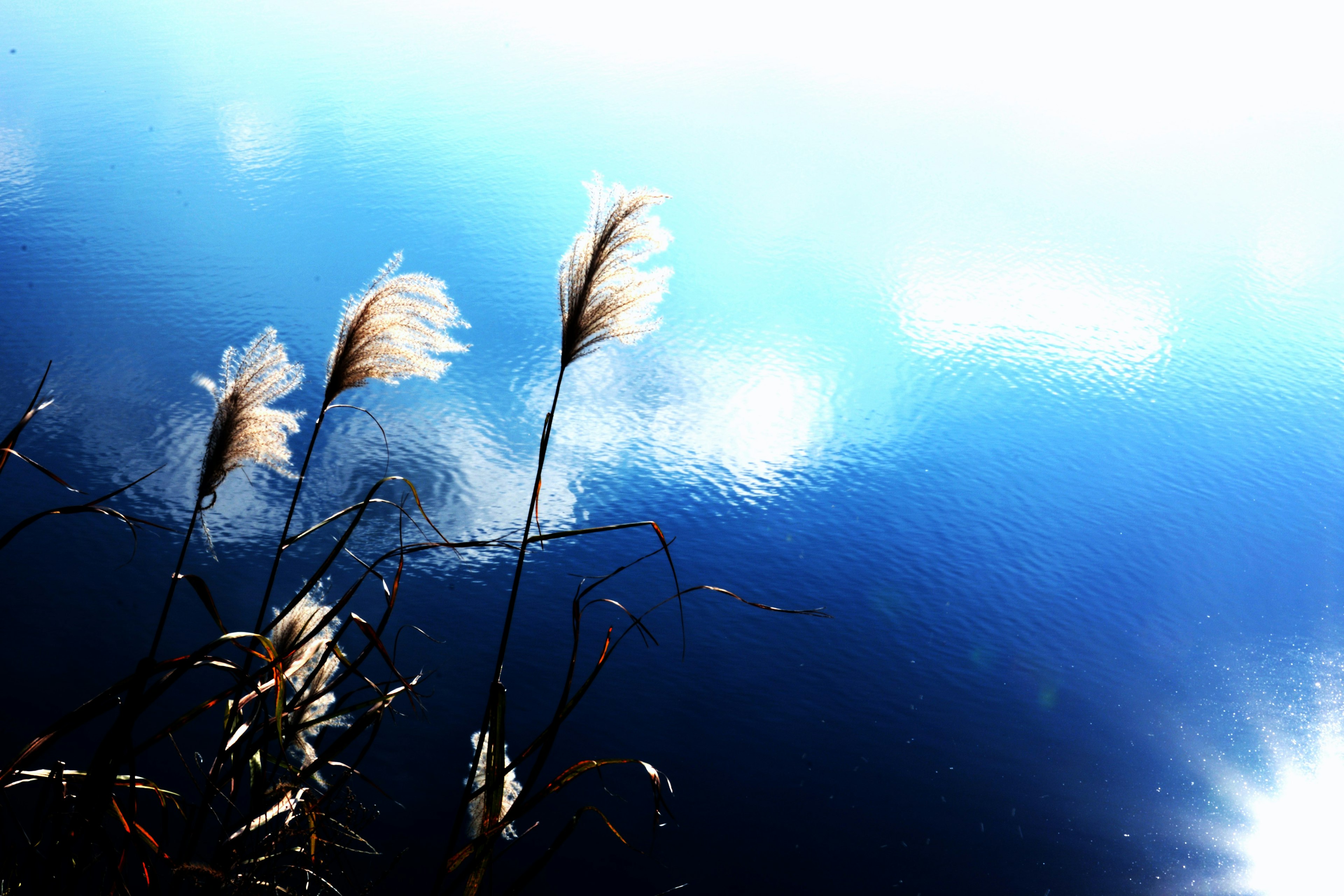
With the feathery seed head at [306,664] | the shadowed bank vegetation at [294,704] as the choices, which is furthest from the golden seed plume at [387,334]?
the feathery seed head at [306,664]

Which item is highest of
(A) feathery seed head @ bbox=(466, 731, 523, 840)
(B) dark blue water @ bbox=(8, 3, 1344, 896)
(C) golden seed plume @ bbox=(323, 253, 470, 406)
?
(B) dark blue water @ bbox=(8, 3, 1344, 896)

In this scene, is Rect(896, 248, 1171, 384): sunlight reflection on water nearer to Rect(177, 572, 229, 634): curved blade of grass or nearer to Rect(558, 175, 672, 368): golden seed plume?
Rect(558, 175, 672, 368): golden seed plume

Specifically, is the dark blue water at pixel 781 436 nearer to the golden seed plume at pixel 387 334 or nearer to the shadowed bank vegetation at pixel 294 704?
the shadowed bank vegetation at pixel 294 704

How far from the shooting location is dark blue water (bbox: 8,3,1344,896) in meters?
1.76

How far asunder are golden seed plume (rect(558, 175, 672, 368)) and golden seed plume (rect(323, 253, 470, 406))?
0.12m

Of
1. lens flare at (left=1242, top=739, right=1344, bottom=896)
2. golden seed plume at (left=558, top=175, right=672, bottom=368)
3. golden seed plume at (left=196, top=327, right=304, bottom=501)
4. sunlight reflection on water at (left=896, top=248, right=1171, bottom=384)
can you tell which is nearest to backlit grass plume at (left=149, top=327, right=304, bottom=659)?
golden seed plume at (left=196, top=327, right=304, bottom=501)

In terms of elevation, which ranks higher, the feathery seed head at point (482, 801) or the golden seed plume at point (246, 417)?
the golden seed plume at point (246, 417)

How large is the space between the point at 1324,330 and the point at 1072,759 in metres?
3.56

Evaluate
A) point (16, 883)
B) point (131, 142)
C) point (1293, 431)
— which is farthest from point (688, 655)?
point (131, 142)

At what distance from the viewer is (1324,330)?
14.2 ft

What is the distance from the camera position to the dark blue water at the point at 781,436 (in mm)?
1760

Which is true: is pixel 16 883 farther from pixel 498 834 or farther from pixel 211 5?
pixel 211 5

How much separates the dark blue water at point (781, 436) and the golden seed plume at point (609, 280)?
101 cm

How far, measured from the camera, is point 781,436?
3.04 meters
